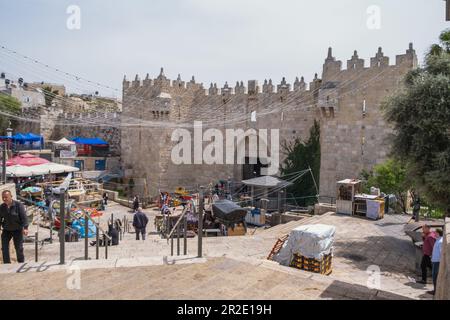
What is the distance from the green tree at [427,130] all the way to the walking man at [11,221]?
7531 mm

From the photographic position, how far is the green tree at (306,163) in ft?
62.0

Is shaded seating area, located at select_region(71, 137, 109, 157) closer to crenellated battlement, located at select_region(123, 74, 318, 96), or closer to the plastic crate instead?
crenellated battlement, located at select_region(123, 74, 318, 96)

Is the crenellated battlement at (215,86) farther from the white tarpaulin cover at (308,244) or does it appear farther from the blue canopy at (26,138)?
the white tarpaulin cover at (308,244)

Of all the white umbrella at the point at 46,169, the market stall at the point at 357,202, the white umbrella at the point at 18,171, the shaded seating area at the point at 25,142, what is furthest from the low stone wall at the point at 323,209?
the shaded seating area at the point at 25,142

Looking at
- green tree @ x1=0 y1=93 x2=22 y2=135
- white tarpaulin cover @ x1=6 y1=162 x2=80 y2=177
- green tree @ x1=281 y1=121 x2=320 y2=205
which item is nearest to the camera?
white tarpaulin cover @ x1=6 y1=162 x2=80 y2=177

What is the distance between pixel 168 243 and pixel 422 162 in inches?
230

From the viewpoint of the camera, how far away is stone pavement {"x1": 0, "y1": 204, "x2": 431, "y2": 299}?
15.8 feet

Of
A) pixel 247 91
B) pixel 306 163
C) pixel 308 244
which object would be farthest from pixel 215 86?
pixel 308 244

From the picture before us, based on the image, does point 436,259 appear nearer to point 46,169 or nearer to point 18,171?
point 18,171

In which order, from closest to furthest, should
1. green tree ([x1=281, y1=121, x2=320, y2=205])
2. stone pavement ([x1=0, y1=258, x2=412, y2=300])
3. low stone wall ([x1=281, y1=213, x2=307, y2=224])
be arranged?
1. stone pavement ([x1=0, y1=258, x2=412, y2=300])
2. low stone wall ([x1=281, y1=213, x2=307, y2=224])
3. green tree ([x1=281, y1=121, x2=320, y2=205])

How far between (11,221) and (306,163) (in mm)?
15571

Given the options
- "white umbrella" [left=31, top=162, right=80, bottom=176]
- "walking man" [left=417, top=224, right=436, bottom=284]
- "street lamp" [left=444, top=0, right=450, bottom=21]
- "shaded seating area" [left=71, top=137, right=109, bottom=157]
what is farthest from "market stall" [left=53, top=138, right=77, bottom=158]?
"street lamp" [left=444, top=0, right=450, bottom=21]

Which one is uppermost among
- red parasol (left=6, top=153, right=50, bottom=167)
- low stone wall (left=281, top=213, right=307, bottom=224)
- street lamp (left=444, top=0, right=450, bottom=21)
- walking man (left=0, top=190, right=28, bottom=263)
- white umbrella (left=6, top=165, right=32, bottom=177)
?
street lamp (left=444, top=0, right=450, bottom=21)

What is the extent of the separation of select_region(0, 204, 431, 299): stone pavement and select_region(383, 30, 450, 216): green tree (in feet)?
5.38
